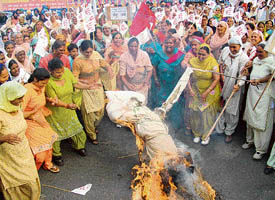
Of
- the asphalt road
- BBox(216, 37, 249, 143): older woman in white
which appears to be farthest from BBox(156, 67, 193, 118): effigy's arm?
the asphalt road

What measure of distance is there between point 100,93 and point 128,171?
1664 millimetres

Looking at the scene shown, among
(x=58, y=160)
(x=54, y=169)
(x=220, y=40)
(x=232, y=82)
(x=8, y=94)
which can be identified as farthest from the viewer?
(x=220, y=40)

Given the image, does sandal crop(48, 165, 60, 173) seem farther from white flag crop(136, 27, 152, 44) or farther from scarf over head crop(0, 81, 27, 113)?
white flag crop(136, 27, 152, 44)

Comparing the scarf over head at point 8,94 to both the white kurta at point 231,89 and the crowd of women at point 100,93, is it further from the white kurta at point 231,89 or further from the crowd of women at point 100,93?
the white kurta at point 231,89

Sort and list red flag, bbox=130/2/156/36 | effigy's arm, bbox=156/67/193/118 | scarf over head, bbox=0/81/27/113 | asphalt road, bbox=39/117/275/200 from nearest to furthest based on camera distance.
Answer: scarf over head, bbox=0/81/27/113, effigy's arm, bbox=156/67/193/118, asphalt road, bbox=39/117/275/200, red flag, bbox=130/2/156/36

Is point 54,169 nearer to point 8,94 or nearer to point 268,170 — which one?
point 8,94

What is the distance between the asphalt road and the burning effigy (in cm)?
78

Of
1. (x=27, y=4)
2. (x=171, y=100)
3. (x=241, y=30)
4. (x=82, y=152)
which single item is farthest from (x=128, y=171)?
(x=27, y=4)

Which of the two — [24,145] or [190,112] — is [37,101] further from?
[190,112]

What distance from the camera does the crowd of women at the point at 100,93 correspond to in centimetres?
317

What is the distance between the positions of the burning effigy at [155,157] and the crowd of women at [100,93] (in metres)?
1.19

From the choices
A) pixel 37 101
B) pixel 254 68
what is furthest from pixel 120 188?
pixel 254 68

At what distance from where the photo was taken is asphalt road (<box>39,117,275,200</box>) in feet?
12.7

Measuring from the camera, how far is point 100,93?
17.1ft
